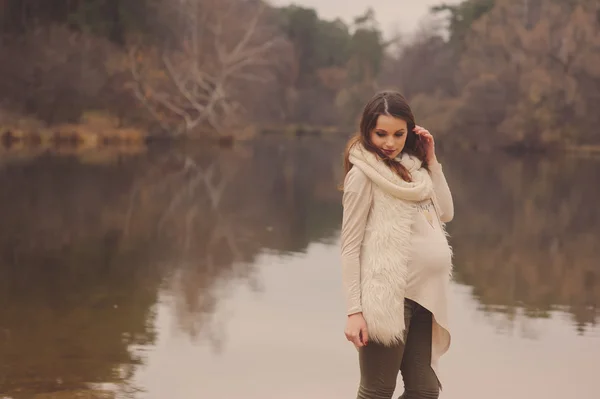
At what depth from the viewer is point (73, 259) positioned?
9.16 metres

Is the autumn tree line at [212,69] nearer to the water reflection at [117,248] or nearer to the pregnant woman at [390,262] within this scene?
the water reflection at [117,248]

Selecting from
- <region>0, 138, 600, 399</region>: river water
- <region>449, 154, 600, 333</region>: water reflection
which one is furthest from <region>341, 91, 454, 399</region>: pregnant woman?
<region>449, 154, 600, 333</region>: water reflection

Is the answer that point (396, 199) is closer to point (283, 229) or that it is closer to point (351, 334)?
point (351, 334)

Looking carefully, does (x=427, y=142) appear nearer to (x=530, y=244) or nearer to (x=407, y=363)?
(x=407, y=363)

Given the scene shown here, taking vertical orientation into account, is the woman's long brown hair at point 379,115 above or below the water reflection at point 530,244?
above

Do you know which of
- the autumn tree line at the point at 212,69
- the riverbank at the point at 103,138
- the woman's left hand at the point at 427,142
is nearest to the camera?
the woman's left hand at the point at 427,142

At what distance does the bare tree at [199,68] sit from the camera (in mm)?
39062

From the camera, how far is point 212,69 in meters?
40.2

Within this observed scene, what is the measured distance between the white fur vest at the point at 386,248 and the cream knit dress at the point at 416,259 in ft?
0.09

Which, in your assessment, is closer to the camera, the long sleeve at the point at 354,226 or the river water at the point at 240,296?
the long sleeve at the point at 354,226

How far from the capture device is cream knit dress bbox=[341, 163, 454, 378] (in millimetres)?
3125

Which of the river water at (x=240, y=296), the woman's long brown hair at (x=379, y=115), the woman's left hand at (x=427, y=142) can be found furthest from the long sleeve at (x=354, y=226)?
the river water at (x=240, y=296)

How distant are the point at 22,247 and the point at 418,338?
7342 millimetres

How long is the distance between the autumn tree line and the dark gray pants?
106ft
